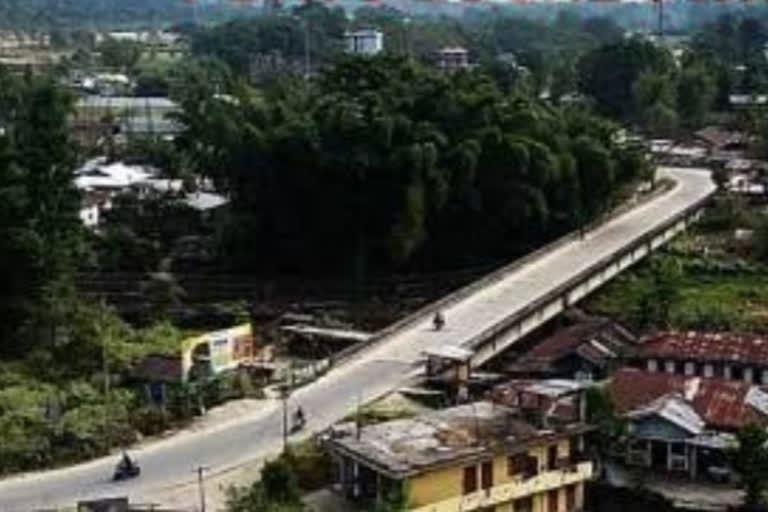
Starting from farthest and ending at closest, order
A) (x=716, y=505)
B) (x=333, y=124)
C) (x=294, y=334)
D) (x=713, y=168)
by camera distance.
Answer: (x=713, y=168), (x=333, y=124), (x=294, y=334), (x=716, y=505)

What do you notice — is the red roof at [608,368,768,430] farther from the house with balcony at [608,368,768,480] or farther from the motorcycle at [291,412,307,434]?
the motorcycle at [291,412,307,434]

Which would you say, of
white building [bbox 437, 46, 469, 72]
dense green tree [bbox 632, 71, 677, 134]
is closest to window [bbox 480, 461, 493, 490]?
dense green tree [bbox 632, 71, 677, 134]

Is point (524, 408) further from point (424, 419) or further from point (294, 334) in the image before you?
point (294, 334)

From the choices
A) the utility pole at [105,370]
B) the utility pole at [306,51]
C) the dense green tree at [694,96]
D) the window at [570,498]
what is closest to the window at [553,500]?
the window at [570,498]

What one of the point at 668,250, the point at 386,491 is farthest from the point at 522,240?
the point at 386,491

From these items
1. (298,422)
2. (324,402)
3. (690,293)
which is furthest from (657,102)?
(298,422)

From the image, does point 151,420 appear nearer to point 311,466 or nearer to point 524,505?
point 311,466

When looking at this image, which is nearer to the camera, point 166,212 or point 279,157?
point 279,157

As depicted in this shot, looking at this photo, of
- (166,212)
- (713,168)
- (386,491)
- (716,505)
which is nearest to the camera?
(386,491)
